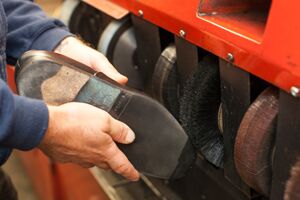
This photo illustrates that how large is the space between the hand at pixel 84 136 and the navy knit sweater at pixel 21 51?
24 mm

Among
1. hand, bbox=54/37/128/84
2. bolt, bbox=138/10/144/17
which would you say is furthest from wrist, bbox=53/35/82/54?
bolt, bbox=138/10/144/17

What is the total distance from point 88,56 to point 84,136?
9.3 inches

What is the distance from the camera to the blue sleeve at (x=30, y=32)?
840mm

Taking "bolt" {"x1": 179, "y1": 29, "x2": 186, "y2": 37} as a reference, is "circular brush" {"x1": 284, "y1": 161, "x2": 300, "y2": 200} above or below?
below

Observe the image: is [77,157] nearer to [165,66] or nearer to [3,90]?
[3,90]

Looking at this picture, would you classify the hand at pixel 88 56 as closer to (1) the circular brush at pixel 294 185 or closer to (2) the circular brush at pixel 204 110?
(2) the circular brush at pixel 204 110

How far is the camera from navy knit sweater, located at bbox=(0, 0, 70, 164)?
538 millimetres

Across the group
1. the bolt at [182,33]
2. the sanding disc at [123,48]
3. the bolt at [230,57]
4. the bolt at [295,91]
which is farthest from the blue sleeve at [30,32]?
the bolt at [295,91]

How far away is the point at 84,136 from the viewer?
1.98 ft

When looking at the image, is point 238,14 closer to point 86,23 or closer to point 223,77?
point 223,77

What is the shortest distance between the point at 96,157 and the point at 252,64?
27cm

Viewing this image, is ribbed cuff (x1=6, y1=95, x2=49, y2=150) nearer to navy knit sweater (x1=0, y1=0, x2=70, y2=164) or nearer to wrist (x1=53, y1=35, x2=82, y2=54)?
navy knit sweater (x1=0, y1=0, x2=70, y2=164)

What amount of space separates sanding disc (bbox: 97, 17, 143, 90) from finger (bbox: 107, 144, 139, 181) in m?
0.36

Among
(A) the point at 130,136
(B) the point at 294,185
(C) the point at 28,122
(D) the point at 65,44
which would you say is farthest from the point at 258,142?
(D) the point at 65,44
